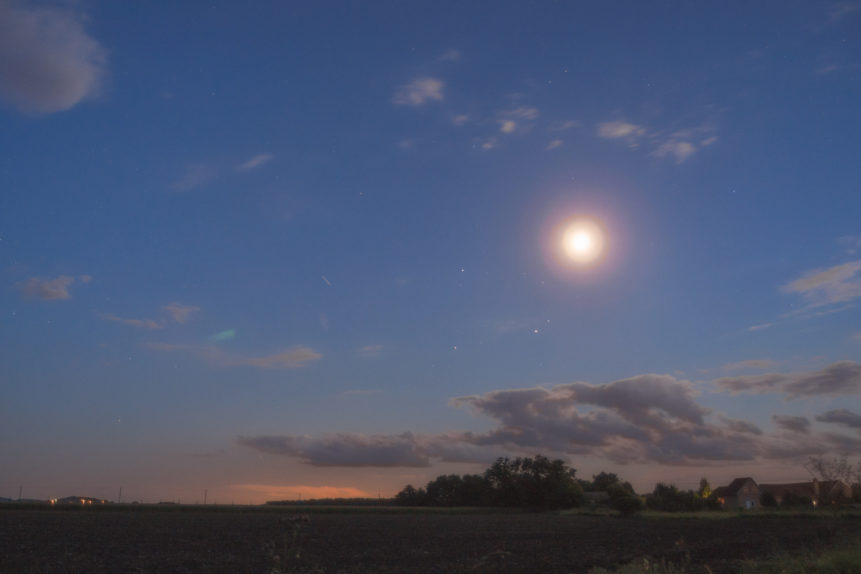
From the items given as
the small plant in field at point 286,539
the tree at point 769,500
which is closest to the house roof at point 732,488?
the tree at point 769,500

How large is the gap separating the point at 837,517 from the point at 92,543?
67743 millimetres

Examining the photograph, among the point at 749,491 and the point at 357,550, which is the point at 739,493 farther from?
the point at 357,550

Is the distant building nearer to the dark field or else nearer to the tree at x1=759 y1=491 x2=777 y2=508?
the tree at x1=759 y1=491 x2=777 y2=508

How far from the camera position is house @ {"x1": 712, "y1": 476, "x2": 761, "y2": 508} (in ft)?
374

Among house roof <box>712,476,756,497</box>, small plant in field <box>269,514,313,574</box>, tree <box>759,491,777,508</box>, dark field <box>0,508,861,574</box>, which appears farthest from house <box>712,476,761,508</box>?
small plant in field <box>269,514,313,574</box>

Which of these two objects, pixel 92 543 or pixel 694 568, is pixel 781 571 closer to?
pixel 694 568

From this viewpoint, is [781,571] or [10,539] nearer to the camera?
[781,571]

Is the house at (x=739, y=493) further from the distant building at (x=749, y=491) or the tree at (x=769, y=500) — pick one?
the tree at (x=769, y=500)

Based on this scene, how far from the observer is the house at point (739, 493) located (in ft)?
374

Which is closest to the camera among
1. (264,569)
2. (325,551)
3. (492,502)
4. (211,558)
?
(264,569)

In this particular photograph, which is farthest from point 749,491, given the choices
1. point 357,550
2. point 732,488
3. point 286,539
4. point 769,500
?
point 286,539

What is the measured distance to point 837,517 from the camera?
2552 inches

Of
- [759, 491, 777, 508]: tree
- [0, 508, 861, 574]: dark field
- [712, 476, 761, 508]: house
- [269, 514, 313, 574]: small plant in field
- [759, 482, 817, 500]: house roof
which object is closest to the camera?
[269, 514, 313, 574]: small plant in field

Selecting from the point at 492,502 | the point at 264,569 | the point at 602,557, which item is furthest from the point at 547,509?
the point at 264,569
